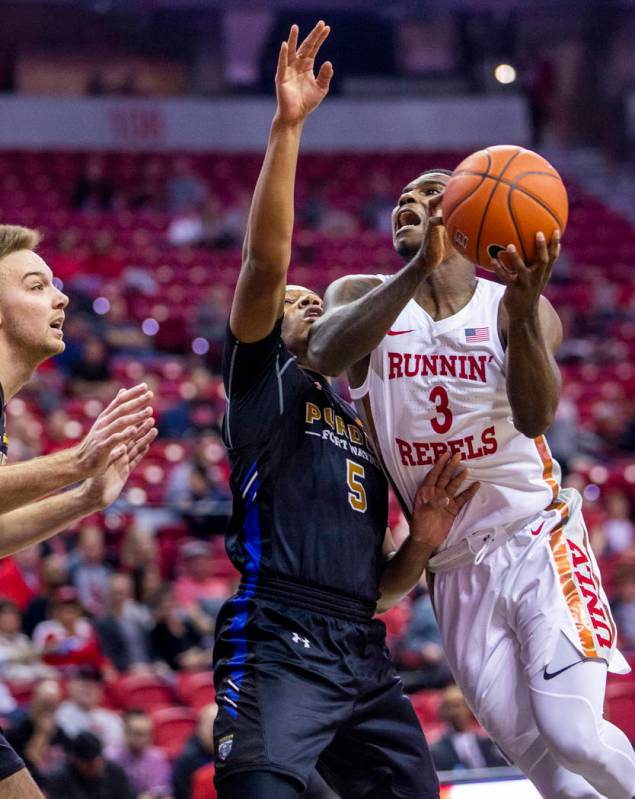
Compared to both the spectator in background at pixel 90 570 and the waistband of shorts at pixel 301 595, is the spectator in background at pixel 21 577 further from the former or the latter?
the waistband of shorts at pixel 301 595

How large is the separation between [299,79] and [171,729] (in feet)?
14.1

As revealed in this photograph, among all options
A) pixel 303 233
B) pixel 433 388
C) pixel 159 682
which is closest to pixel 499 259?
pixel 433 388

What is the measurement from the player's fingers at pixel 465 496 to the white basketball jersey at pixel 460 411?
0.03m

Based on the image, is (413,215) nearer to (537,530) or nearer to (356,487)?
(356,487)

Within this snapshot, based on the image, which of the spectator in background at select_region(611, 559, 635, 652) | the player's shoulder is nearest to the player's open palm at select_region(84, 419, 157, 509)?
the player's shoulder

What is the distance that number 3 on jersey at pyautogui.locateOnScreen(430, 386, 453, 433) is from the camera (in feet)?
A: 13.7

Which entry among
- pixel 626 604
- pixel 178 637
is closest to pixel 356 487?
pixel 178 637

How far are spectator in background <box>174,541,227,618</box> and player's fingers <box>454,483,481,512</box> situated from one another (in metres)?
4.65

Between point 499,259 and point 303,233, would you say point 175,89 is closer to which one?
point 303,233

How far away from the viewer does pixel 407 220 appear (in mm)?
4164

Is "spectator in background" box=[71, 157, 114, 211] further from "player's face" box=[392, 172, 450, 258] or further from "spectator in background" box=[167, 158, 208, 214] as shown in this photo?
"player's face" box=[392, 172, 450, 258]

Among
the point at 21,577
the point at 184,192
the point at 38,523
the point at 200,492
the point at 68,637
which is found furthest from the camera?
the point at 184,192

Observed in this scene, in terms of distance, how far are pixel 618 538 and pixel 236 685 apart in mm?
7384

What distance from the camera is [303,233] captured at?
18.8 metres
